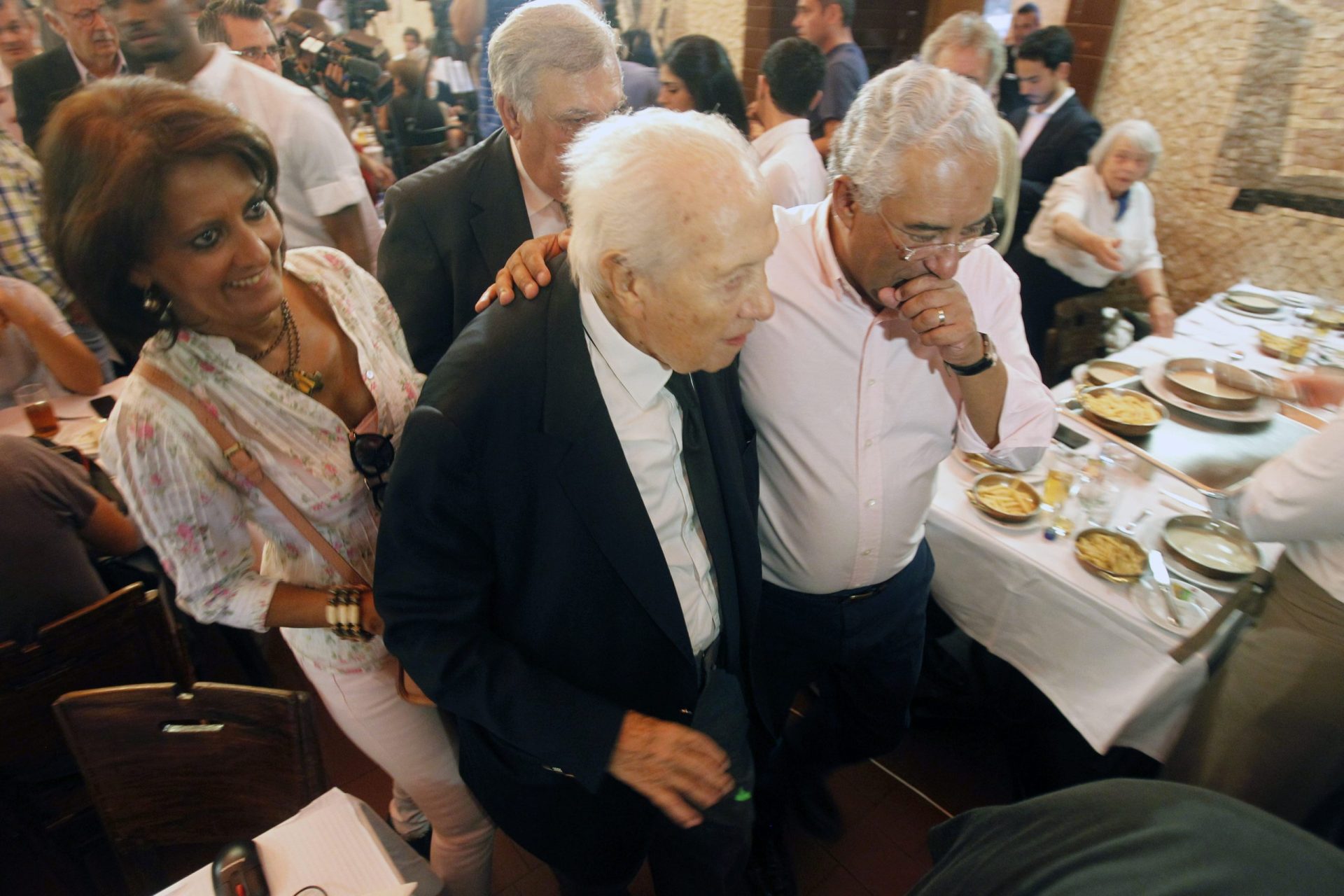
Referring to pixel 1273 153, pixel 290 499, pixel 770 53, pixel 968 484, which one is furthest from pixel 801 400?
pixel 1273 153

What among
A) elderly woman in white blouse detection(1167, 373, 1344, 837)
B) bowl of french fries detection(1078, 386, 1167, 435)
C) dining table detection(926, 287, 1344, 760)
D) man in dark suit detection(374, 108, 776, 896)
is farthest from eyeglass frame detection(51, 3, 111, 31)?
elderly woman in white blouse detection(1167, 373, 1344, 837)

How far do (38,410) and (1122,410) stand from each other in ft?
12.4

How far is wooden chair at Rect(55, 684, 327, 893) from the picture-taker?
4.38ft

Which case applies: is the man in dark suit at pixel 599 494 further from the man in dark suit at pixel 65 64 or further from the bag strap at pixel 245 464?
the man in dark suit at pixel 65 64

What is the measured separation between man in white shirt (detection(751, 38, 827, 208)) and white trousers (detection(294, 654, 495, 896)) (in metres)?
2.55

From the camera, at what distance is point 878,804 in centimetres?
237

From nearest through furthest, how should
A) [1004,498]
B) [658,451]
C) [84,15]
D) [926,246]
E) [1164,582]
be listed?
[658,451]
[926,246]
[1164,582]
[1004,498]
[84,15]

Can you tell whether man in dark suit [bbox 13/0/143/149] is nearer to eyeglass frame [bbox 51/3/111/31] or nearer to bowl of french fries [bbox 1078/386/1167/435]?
eyeglass frame [bbox 51/3/111/31]

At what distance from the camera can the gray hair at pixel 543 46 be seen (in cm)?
167

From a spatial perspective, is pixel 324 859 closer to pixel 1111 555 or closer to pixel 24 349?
pixel 1111 555

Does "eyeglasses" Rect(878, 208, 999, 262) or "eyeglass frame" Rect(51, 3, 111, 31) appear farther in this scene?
"eyeglass frame" Rect(51, 3, 111, 31)

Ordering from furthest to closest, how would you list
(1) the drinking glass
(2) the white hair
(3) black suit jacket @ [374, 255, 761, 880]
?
(1) the drinking glass → (3) black suit jacket @ [374, 255, 761, 880] → (2) the white hair

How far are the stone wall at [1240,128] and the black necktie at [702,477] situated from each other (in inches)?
188

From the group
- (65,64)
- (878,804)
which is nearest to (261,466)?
(878,804)
